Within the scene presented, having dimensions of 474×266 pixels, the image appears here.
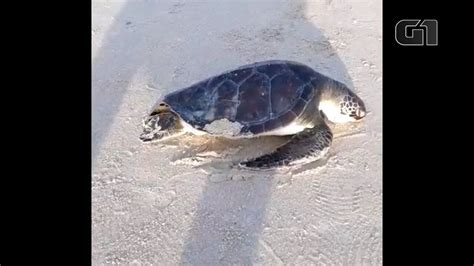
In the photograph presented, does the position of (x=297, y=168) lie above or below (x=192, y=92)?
below

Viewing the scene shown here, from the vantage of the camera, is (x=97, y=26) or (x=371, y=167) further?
(x=97, y=26)

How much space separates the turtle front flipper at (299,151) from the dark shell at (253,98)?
0.13 meters

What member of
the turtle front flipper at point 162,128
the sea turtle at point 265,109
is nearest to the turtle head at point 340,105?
the sea turtle at point 265,109

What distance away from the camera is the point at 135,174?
109 inches

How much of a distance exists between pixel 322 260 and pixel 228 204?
563 millimetres

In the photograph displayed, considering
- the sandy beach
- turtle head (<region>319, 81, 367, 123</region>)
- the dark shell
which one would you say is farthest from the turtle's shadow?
turtle head (<region>319, 81, 367, 123</region>)

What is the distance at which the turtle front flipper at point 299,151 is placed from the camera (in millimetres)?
2682

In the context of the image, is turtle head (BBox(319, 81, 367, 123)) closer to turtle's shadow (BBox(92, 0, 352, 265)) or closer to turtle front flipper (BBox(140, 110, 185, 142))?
turtle's shadow (BBox(92, 0, 352, 265))

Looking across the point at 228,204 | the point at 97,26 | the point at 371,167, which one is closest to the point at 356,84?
the point at 371,167

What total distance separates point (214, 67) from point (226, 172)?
134 centimetres

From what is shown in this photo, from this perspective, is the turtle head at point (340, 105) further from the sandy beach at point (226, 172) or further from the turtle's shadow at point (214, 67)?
the turtle's shadow at point (214, 67)

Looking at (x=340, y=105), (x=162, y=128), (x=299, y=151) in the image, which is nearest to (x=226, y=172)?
(x=299, y=151)

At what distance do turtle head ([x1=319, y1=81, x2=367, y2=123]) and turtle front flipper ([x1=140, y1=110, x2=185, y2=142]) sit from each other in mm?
884
